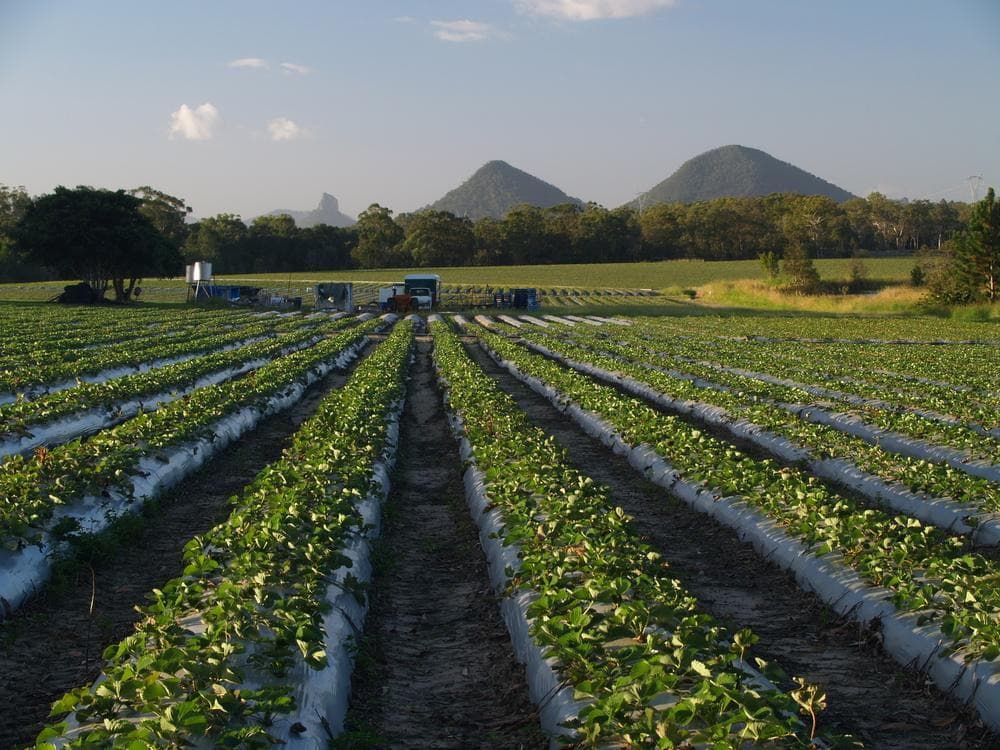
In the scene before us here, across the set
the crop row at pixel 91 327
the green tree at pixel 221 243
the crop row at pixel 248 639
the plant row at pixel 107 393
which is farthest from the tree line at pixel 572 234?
the crop row at pixel 248 639

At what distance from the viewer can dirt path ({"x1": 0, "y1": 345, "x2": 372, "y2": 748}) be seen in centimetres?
520

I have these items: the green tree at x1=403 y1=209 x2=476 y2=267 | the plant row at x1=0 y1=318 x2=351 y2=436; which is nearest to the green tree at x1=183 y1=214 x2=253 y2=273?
the green tree at x1=403 y1=209 x2=476 y2=267

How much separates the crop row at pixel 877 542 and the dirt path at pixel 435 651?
2.66 m

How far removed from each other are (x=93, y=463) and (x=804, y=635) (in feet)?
23.9

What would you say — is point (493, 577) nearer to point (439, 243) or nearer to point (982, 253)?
point (982, 253)

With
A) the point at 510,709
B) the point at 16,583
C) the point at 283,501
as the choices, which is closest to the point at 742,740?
the point at 510,709

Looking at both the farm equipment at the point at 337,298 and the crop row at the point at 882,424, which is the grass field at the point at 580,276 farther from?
the crop row at the point at 882,424

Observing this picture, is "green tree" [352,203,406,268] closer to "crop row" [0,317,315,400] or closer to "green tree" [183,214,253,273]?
"green tree" [183,214,253,273]

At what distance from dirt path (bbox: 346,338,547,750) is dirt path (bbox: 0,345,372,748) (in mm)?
1824

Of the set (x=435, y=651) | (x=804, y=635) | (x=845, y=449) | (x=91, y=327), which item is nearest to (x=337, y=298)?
(x=91, y=327)

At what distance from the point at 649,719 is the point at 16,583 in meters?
5.05

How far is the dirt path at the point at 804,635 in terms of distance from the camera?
487 centimetres

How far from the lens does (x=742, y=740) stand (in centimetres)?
381

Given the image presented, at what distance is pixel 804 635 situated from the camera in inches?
246
